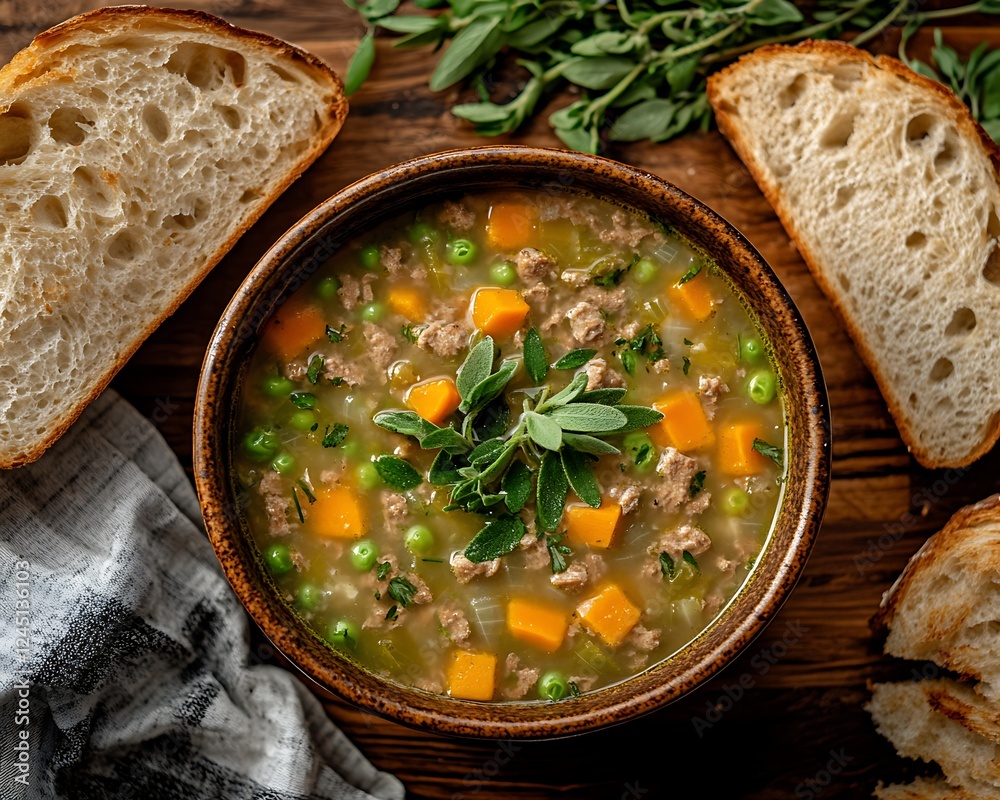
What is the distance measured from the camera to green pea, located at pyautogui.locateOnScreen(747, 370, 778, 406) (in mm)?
2791

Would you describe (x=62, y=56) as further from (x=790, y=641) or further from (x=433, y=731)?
(x=790, y=641)

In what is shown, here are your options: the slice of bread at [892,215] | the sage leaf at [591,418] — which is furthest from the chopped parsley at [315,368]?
the slice of bread at [892,215]

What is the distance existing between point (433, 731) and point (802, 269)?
1.95 metres

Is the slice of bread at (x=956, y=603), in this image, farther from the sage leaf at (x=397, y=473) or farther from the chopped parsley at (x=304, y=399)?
the chopped parsley at (x=304, y=399)

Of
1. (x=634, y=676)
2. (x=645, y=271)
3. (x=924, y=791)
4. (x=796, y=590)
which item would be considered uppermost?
(x=645, y=271)

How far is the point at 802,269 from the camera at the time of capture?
3225mm

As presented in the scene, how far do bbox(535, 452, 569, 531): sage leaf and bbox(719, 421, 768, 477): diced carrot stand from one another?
20.4 inches

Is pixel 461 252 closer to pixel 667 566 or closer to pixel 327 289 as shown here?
pixel 327 289

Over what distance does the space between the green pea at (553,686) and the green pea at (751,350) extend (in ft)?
3.59

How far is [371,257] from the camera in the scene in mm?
2854

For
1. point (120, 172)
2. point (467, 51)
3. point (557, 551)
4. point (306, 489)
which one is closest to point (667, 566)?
point (557, 551)

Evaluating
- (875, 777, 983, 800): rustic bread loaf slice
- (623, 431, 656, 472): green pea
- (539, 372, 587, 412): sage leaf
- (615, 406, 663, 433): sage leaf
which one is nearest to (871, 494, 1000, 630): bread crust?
(875, 777, 983, 800): rustic bread loaf slice

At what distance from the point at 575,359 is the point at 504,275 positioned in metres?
0.34

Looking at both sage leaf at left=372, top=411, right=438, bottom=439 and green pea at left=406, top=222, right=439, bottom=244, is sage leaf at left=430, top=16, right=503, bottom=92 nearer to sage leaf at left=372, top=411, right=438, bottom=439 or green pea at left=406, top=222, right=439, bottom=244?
green pea at left=406, top=222, right=439, bottom=244
